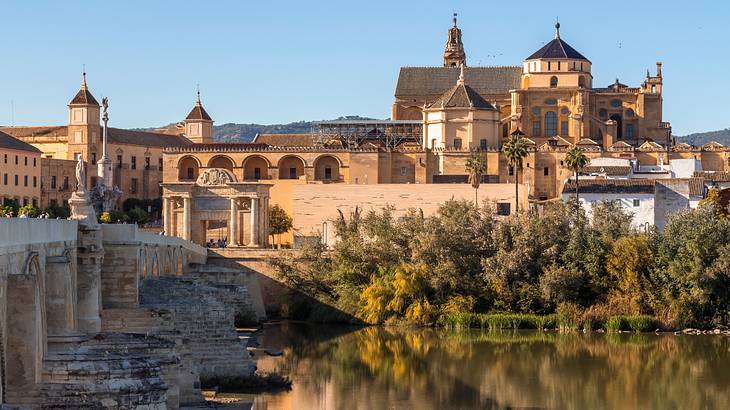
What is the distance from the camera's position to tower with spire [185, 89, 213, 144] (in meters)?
102

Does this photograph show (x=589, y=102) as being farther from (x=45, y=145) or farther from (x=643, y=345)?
(x=643, y=345)

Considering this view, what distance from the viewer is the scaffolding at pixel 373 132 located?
86000 millimetres

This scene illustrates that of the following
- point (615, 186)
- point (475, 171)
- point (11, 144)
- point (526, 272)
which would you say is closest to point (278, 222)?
point (475, 171)

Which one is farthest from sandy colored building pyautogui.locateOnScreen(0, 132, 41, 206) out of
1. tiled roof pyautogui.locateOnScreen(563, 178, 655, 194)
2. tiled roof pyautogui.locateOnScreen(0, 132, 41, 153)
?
tiled roof pyautogui.locateOnScreen(563, 178, 655, 194)

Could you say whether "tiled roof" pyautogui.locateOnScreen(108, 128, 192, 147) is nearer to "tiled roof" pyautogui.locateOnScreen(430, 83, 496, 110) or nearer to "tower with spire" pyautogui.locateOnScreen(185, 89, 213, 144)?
"tower with spire" pyautogui.locateOnScreen(185, 89, 213, 144)

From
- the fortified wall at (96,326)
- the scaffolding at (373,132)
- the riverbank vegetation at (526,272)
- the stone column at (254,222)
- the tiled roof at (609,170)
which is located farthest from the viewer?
the scaffolding at (373,132)

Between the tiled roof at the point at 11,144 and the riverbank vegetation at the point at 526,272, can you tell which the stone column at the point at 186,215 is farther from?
the tiled roof at the point at 11,144

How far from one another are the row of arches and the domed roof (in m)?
14.0

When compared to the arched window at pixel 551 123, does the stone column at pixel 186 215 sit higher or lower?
lower

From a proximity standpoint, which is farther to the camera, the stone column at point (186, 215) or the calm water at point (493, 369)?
the stone column at point (186, 215)

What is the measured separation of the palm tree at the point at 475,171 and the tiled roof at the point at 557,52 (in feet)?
35.3

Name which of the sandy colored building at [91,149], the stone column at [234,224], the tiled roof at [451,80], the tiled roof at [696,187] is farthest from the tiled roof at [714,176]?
the sandy colored building at [91,149]

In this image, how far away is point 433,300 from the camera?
178ft

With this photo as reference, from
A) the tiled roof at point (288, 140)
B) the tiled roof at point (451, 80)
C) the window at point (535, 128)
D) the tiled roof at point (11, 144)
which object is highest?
the tiled roof at point (451, 80)
